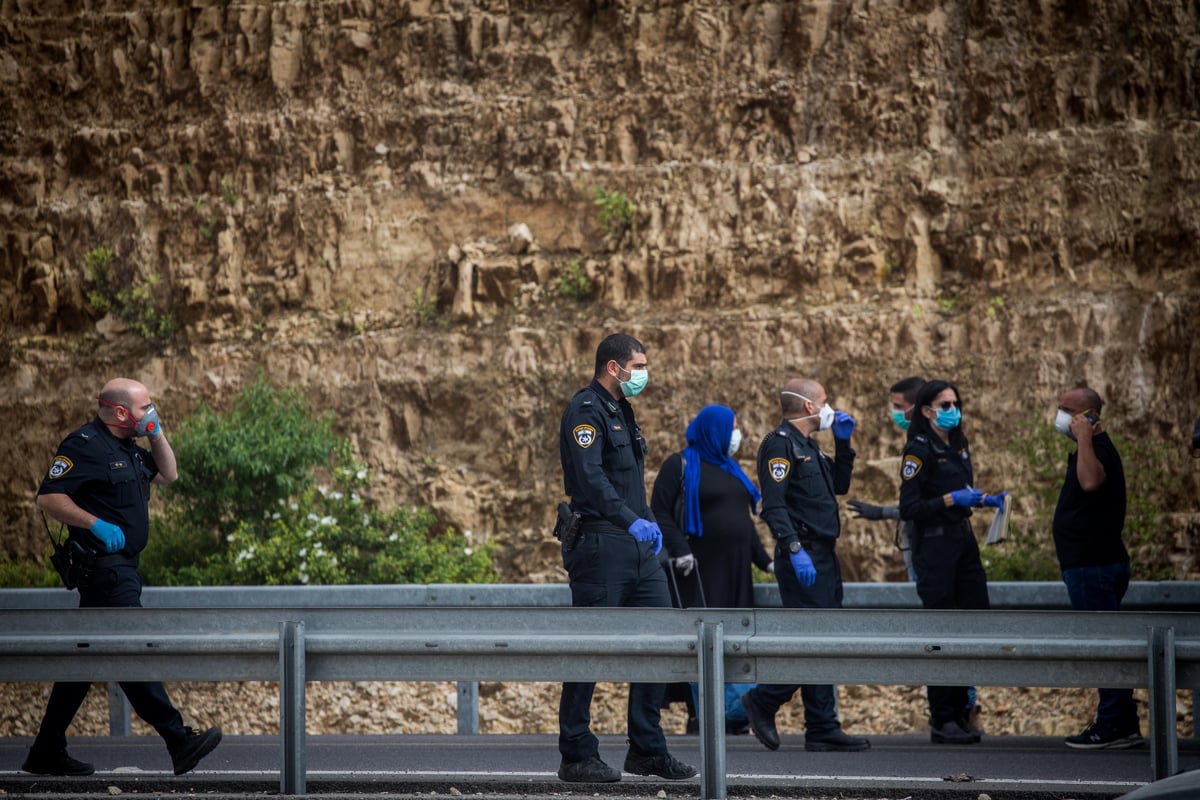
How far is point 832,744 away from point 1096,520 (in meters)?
2.16

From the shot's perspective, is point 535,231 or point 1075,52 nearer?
point 1075,52

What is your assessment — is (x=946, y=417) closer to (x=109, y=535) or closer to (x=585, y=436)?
(x=585, y=436)

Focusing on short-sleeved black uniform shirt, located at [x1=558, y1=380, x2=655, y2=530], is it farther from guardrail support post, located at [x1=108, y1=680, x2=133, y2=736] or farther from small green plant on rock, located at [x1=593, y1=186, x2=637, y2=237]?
small green plant on rock, located at [x1=593, y1=186, x2=637, y2=237]

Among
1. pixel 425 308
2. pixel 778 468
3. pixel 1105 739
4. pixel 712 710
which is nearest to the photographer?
pixel 712 710

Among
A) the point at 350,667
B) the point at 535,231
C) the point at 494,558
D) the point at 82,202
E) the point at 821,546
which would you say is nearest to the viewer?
the point at 350,667

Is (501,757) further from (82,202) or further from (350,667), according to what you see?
(82,202)

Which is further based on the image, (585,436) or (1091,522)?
(1091,522)

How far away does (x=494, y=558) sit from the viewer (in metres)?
18.5

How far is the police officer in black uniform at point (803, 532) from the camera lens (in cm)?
895

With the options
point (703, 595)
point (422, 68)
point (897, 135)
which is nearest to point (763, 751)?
point (703, 595)

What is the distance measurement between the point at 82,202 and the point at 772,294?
10294 millimetres

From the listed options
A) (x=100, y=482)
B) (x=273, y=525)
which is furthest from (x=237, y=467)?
(x=100, y=482)

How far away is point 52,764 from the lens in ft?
25.7

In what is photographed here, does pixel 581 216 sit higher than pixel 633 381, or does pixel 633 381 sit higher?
pixel 581 216
